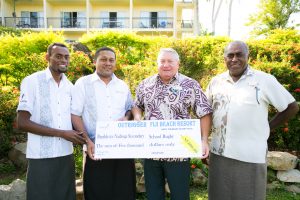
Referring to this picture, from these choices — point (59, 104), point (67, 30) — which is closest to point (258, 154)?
point (59, 104)

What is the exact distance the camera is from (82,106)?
364cm

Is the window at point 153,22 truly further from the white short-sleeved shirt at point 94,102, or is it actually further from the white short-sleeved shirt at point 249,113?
the white short-sleeved shirt at point 249,113

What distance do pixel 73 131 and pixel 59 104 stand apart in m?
0.34

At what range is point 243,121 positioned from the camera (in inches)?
135

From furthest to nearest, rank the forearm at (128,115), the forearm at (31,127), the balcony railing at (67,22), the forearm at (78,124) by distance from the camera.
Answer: the balcony railing at (67,22) → the forearm at (128,115) → the forearm at (78,124) → the forearm at (31,127)

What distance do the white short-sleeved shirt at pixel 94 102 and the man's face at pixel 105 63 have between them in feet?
0.30

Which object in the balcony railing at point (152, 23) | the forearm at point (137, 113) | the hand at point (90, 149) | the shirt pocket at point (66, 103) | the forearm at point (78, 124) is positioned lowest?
the hand at point (90, 149)

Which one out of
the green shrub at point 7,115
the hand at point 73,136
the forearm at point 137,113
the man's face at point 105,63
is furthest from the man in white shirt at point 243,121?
the green shrub at point 7,115

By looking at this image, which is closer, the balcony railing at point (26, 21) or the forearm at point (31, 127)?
the forearm at point (31, 127)

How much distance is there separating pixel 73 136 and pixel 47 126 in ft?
0.99

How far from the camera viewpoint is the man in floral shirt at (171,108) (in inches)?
139

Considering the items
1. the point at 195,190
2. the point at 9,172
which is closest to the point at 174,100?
the point at 195,190

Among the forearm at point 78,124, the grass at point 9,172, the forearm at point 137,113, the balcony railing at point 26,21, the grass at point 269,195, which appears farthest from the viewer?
the balcony railing at point 26,21

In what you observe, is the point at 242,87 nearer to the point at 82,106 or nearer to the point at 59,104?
the point at 82,106
